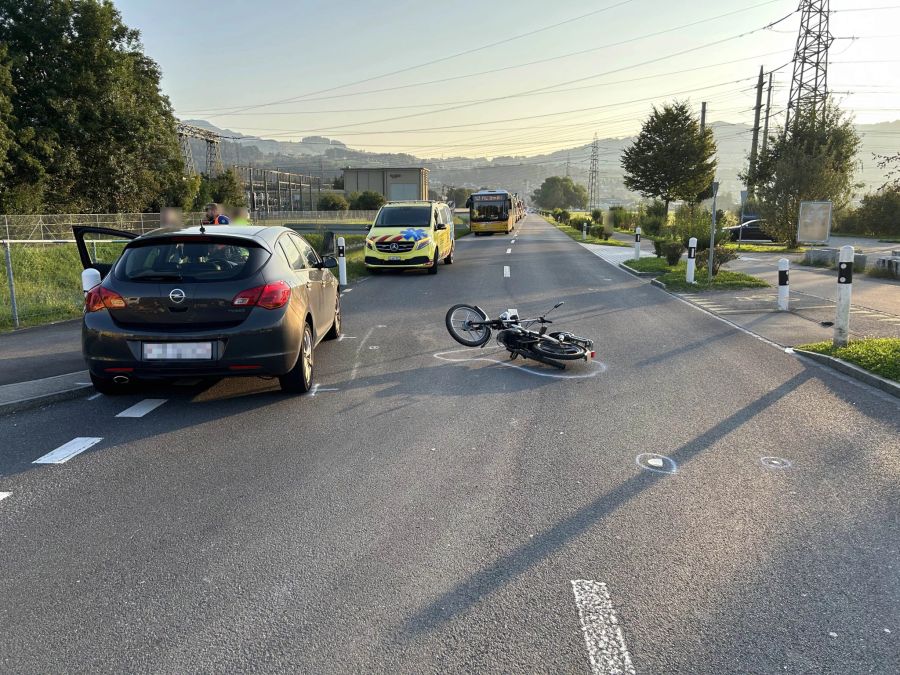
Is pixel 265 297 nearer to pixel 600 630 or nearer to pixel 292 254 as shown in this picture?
pixel 292 254

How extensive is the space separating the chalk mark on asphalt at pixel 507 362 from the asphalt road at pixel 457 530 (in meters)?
0.39

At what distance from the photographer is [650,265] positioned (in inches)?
816

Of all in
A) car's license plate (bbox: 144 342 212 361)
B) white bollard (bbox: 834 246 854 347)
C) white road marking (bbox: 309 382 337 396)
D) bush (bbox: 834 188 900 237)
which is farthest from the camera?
bush (bbox: 834 188 900 237)

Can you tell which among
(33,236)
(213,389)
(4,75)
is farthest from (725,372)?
(4,75)

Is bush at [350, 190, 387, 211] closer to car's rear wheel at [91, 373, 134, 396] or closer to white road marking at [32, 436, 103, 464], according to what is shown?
car's rear wheel at [91, 373, 134, 396]

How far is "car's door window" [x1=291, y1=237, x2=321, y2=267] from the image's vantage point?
308 inches

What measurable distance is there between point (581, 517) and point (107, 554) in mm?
2621

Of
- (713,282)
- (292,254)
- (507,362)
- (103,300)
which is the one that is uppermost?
(292,254)

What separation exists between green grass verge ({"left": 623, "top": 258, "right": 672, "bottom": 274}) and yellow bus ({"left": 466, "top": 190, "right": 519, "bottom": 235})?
78.8 feet

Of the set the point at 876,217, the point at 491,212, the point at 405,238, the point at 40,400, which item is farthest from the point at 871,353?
the point at 876,217

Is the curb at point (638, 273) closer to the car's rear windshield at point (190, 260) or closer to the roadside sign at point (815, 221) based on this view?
the roadside sign at point (815, 221)

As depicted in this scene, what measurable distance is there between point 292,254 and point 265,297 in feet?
4.36

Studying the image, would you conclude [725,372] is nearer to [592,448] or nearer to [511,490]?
[592,448]

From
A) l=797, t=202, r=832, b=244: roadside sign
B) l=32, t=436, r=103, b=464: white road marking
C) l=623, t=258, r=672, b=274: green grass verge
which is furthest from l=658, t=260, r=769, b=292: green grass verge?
l=32, t=436, r=103, b=464: white road marking
